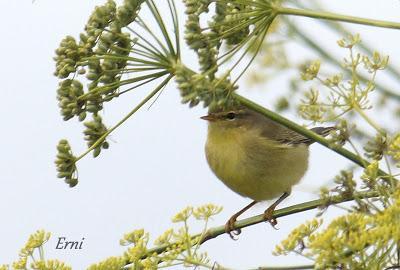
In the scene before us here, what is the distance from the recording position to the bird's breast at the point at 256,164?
505 centimetres

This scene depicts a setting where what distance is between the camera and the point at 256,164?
508 cm

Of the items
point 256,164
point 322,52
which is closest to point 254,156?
point 256,164

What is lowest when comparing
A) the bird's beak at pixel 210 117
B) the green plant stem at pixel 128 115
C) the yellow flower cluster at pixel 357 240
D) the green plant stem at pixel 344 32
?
the yellow flower cluster at pixel 357 240

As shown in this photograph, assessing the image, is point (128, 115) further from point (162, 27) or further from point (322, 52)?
point (322, 52)

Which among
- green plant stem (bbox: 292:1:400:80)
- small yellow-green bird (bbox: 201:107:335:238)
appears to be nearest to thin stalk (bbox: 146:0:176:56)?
green plant stem (bbox: 292:1:400:80)

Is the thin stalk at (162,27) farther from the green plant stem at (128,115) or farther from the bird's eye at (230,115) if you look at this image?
the bird's eye at (230,115)

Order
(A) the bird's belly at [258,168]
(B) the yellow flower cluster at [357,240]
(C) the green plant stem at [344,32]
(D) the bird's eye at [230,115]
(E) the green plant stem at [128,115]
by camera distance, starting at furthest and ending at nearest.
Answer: (D) the bird's eye at [230,115]
(A) the bird's belly at [258,168]
(C) the green plant stem at [344,32]
(E) the green plant stem at [128,115]
(B) the yellow flower cluster at [357,240]

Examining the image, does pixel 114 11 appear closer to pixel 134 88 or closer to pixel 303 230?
pixel 134 88

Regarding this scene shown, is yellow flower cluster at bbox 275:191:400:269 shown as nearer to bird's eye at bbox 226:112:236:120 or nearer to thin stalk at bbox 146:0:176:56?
thin stalk at bbox 146:0:176:56

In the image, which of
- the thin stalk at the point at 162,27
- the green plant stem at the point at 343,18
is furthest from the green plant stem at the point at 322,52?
the thin stalk at the point at 162,27

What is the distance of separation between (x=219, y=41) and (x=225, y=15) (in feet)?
0.33

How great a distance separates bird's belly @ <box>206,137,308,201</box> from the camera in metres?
5.04

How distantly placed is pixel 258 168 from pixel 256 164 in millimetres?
31

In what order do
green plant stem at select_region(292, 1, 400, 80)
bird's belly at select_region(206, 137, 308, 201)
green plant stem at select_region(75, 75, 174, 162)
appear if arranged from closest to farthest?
green plant stem at select_region(75, 75, 174, 162), green plant stem at select_region(292, 1, 400, 80), bird's belly at select_region(206, 137, 308, 201)
